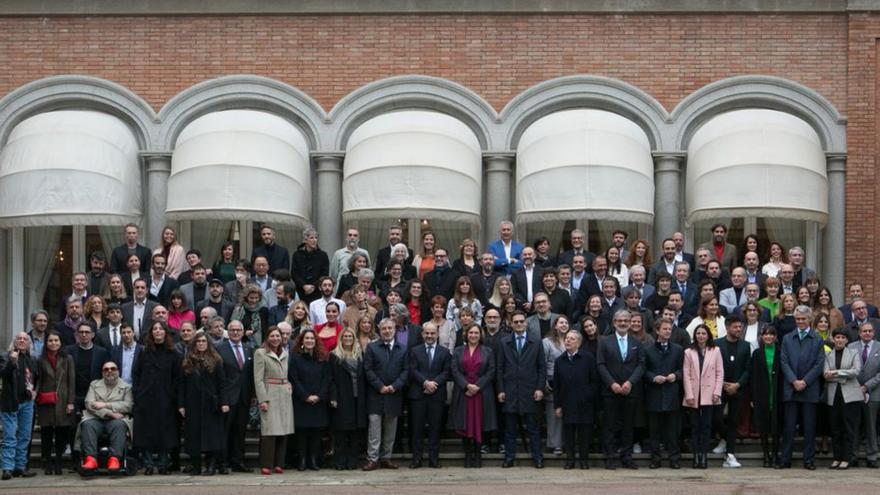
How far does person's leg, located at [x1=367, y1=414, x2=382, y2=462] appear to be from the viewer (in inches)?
782

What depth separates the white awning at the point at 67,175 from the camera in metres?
24.0

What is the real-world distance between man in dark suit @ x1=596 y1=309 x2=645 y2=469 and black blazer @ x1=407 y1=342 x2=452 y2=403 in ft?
5.92

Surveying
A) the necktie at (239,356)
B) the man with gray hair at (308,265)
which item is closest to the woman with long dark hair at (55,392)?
the necktie at (239,356)

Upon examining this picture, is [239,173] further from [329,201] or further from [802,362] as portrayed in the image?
[802,362]

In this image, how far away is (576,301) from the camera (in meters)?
21.3

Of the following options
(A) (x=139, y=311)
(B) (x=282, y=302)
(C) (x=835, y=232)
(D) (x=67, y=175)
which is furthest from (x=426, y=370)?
(C) (x=835, y=232)

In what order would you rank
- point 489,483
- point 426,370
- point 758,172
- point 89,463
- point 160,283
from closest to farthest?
point 489,483 → point 89,463 → point 426,370 → point 160,283 → point 758,172

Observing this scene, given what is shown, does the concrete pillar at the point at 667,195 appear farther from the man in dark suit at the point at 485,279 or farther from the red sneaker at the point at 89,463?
the red sneaker at the point at 89,463

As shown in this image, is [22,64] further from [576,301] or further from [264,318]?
[576,301]

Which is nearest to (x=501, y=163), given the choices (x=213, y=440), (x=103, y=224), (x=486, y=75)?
(x=486, y=75)

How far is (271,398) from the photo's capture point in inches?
771

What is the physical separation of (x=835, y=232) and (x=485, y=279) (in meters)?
6.02

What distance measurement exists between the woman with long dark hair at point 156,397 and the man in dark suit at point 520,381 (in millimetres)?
3781

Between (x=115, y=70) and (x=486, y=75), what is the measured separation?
543 cm
